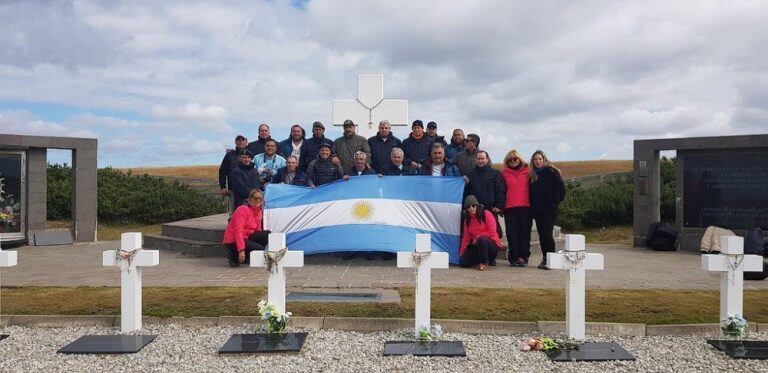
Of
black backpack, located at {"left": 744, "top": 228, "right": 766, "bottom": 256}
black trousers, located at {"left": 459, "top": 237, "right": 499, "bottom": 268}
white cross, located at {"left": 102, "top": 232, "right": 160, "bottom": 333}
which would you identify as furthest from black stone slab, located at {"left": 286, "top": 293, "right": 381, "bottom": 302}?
black backpack, located at {"left": 744, "top": 228, "right": 766, "bottom": 256}

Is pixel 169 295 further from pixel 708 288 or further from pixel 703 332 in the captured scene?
pixel 708 288

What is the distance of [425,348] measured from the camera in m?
5.57

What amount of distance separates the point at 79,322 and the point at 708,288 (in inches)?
290

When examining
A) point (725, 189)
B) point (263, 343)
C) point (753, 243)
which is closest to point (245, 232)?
point (263, 343)

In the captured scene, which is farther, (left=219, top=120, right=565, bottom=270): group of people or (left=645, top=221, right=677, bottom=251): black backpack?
(left=645, top=221, right=677, bottom=251): black backpack

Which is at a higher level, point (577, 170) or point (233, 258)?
point (577, 170)

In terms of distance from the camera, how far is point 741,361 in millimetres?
5293

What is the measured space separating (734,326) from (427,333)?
2.79m

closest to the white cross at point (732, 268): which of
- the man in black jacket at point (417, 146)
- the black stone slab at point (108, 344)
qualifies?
the black stone slab at point (108, 344)

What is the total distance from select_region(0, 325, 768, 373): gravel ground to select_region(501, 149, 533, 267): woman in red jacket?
13.0 ft

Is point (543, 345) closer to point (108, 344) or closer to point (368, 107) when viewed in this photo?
point (108, 344)

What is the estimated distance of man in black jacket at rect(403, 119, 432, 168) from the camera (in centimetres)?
1120

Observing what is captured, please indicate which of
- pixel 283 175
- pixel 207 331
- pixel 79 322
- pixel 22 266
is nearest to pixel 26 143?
pixel 22 266

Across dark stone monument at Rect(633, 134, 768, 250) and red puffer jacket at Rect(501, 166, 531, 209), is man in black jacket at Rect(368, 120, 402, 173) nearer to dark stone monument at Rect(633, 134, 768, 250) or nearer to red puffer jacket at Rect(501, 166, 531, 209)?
red puffer jacket at Rect(501, 166, 531, 209)
